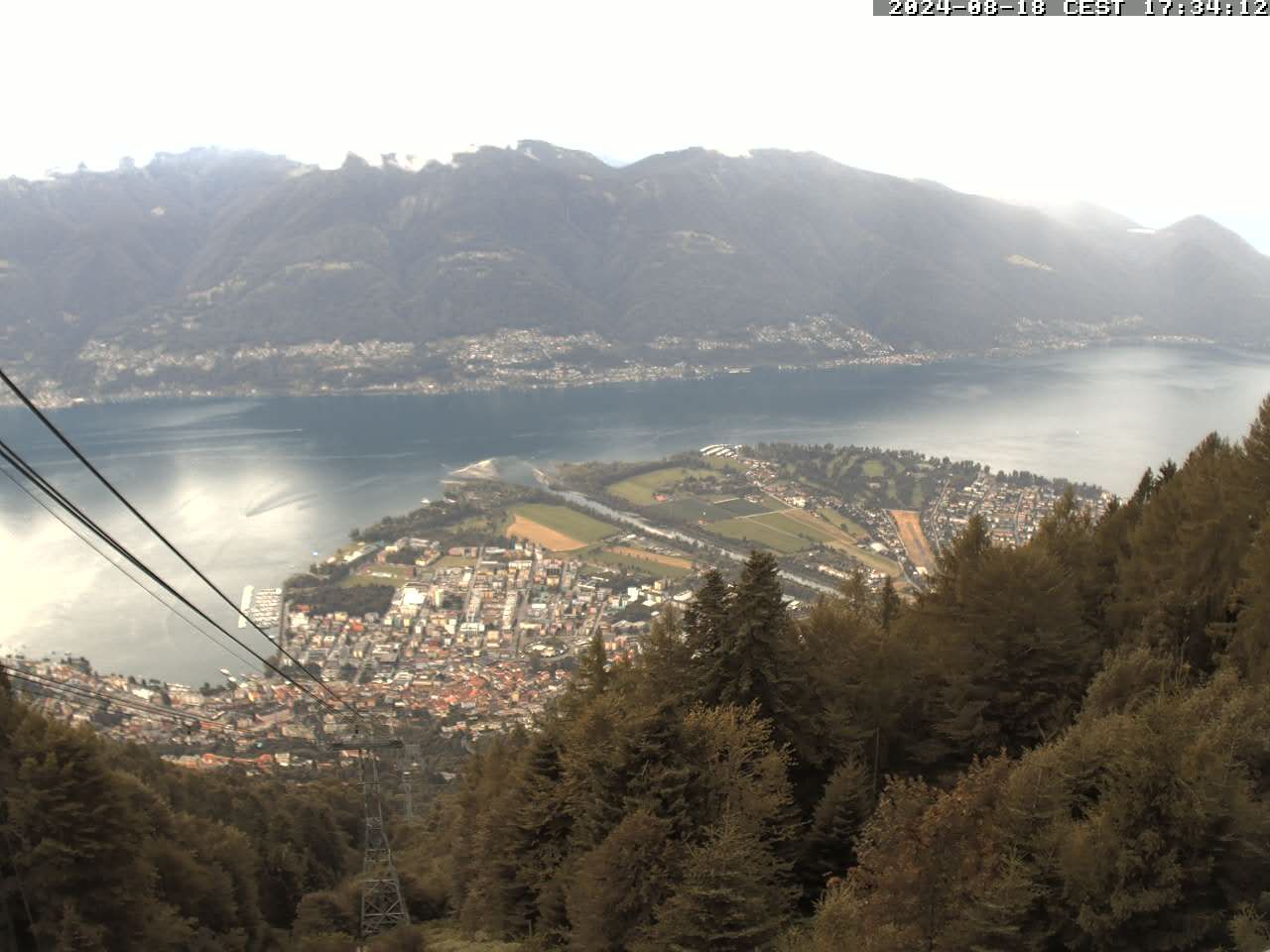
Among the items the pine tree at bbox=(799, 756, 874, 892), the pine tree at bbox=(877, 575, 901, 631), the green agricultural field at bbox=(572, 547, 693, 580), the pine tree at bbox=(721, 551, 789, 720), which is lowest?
the green agricultural field at bbox=(572, 547, 693, 580)

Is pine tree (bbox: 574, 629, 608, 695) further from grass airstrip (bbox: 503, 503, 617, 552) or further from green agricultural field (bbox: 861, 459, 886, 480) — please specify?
green agricultural field (bbox: 861, 459, 886, 480)

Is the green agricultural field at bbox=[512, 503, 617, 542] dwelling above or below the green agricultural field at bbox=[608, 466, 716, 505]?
below

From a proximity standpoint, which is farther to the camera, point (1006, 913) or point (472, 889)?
point (472, 889)

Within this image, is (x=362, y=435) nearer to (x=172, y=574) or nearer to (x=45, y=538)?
(x=45, y=538)

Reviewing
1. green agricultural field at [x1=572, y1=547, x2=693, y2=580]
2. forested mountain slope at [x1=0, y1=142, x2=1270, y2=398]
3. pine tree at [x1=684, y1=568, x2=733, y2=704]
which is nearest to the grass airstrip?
green agricultural field at [x1=572, y1=547, x2=693, y2=580]

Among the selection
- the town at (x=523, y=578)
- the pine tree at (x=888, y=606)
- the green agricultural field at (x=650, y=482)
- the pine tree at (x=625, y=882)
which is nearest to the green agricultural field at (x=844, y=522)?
the town at (x=523, y=578)

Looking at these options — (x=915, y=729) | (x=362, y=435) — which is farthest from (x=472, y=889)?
(x=362, y=435)

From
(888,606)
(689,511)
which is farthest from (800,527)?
(888,606)
